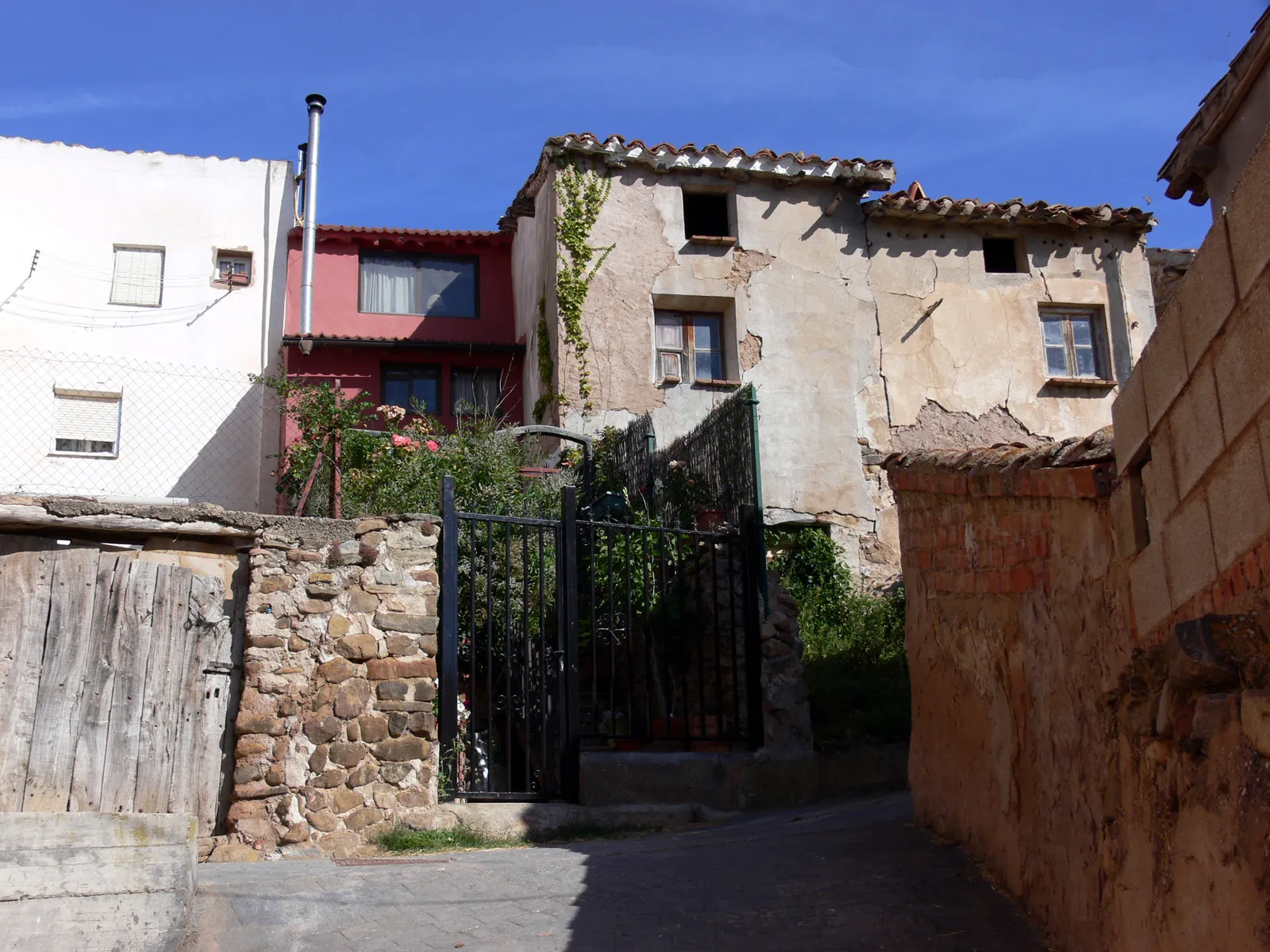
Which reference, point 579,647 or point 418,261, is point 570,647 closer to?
point 579,647

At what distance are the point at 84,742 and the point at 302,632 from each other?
1.33m

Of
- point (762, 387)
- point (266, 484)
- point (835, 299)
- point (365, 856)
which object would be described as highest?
point (835, 299)

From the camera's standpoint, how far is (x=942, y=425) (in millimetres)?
14898

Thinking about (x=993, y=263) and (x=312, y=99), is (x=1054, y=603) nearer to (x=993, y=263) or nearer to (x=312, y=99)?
(x=993, y=263)

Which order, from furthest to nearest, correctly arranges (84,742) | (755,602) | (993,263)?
(993,263) < (755,602) < (84,742)

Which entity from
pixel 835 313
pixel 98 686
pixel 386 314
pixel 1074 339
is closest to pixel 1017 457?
pixel 98 686

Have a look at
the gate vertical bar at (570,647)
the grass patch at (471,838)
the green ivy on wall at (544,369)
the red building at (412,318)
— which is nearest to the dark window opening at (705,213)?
the green ivy on wall at (544,369)

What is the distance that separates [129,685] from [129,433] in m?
9.93

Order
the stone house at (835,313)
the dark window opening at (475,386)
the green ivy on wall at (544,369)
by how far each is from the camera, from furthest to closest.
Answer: the dark window opening at (475,386) < the green ivy on wall at (544,369) < the stone house at (835,313)

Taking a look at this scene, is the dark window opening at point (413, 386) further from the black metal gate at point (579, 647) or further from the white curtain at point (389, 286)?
the black metal gate at point (579, 647)

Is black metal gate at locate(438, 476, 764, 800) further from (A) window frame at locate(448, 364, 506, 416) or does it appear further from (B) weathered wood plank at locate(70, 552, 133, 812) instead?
(A) window frame at locate(448, 364, 506, 416)

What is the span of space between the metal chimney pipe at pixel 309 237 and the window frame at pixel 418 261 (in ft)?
2.34

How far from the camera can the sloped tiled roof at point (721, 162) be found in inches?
577

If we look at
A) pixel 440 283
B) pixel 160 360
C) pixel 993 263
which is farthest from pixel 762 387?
pixel 160 360
